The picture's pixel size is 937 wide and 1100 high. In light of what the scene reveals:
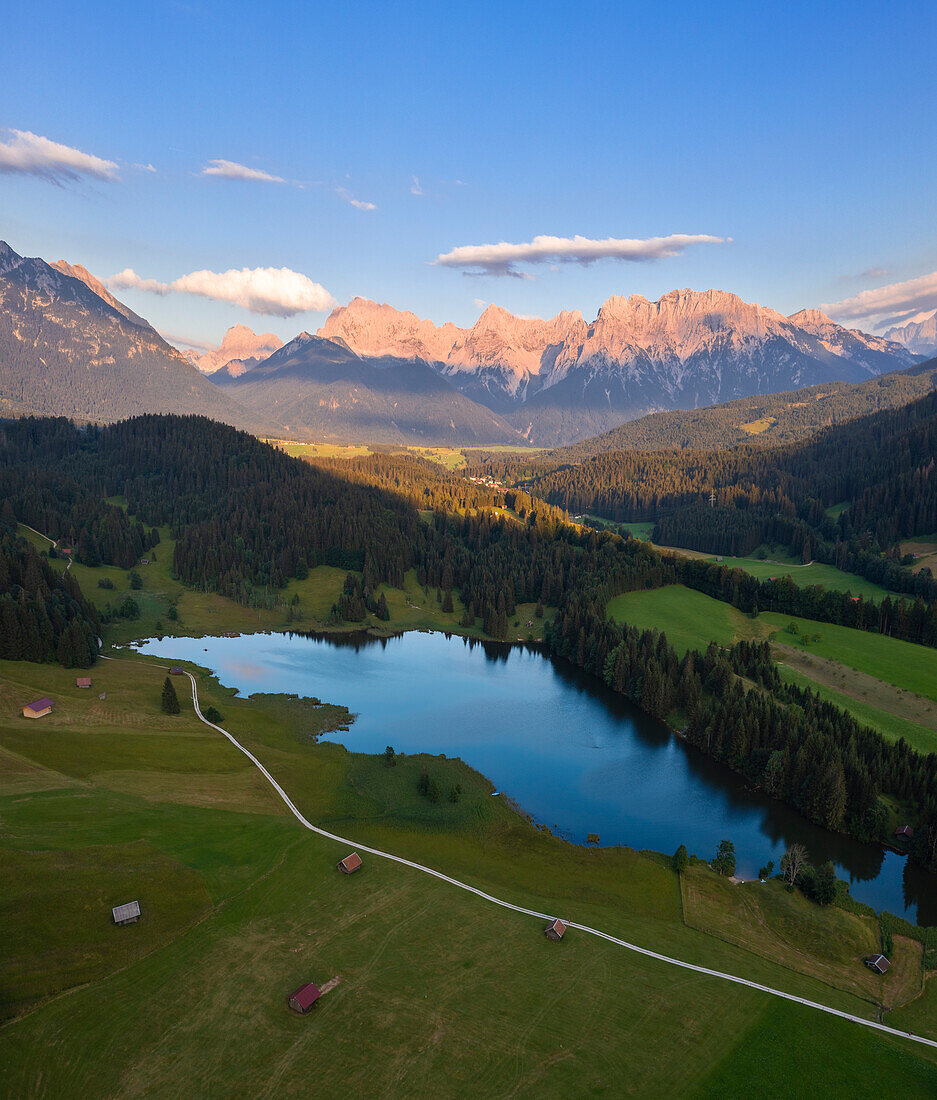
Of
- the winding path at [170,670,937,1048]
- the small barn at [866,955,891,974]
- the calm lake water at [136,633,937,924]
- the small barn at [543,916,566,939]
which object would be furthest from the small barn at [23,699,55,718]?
the small barn at [866,955,891,974]

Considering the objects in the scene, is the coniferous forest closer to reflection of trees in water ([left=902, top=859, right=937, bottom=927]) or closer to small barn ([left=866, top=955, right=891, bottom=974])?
reflection of trees in water ([left=902, top=859, right=937, bottom=927])

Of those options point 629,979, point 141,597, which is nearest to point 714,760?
point 629,979

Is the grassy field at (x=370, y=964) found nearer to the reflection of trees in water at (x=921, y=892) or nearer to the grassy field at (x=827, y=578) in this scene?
the reflection of trees in water at (x=921, y=892)

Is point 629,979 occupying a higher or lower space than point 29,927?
lower

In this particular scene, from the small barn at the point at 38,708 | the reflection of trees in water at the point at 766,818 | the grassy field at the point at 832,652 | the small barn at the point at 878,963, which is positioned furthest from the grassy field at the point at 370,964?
the grassy field at the point at 832,652

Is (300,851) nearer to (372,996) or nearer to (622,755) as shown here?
(372,996)

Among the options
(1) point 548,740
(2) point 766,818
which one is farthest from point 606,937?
(1) point 548,740

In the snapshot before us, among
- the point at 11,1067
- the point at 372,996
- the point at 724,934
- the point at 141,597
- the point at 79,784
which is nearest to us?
the point at 11,1067
